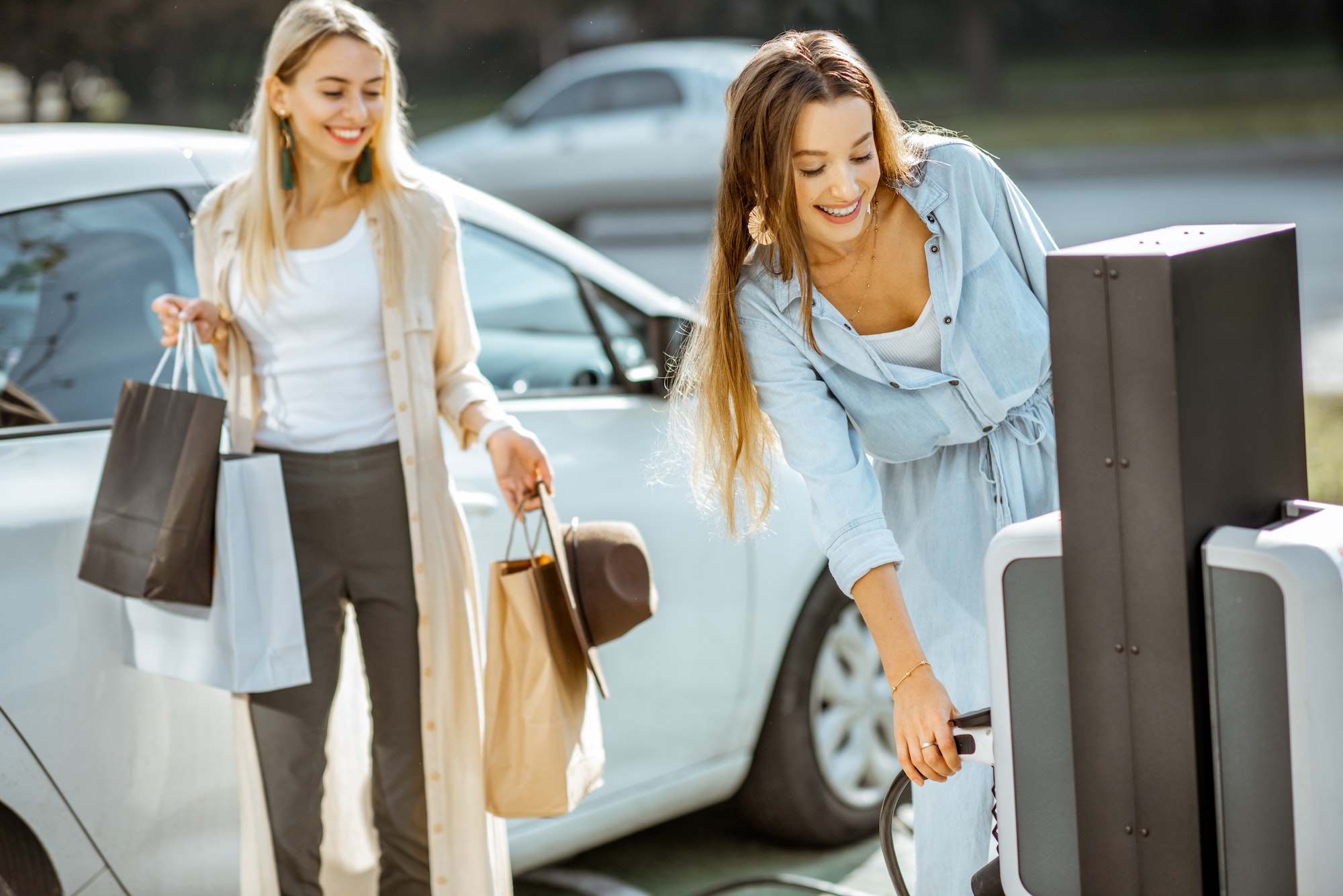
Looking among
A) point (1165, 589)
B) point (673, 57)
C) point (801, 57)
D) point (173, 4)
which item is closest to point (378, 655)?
point (801, 57)

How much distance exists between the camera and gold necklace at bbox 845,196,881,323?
2.19 m

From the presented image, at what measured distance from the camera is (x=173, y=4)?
58.3ft

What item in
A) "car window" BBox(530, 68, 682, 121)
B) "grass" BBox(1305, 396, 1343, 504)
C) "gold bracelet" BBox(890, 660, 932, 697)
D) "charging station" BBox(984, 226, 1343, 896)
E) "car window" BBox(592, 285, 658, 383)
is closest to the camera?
"charging station" BBox(984, 226, 1343, 896)

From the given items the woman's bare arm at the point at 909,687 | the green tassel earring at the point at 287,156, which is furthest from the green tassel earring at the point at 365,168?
the woman's bare arm at the point at 909,687

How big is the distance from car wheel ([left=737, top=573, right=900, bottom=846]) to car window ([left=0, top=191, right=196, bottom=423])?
5.32 feet

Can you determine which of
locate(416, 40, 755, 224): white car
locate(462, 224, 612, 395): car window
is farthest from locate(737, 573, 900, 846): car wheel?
locate(416, 40, 755, 224): white car

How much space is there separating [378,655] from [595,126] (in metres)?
11.2

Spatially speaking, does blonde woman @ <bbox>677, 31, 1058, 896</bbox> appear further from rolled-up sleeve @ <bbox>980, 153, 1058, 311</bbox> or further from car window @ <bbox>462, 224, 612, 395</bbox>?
car window @ <bbox>462, 224, 612, 395</bbox>

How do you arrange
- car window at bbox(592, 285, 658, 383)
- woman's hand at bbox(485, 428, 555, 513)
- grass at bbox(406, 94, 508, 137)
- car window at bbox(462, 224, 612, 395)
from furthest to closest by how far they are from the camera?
grass at bbox(406, 94, 508, 137), car window at bbox(592, 285, 658, 383), car window at bbox(462, 224, 612, 395), woman's hand at bbox(485, 428, 555, 513)

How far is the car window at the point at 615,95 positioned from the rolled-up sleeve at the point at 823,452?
11.2 m

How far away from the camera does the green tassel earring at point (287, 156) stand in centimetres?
266

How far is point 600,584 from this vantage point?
2.56 metres

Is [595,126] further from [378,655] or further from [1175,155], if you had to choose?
[378,655]

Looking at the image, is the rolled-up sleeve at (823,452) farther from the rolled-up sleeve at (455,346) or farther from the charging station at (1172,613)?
the rolled-up sleeve at (455,346)
